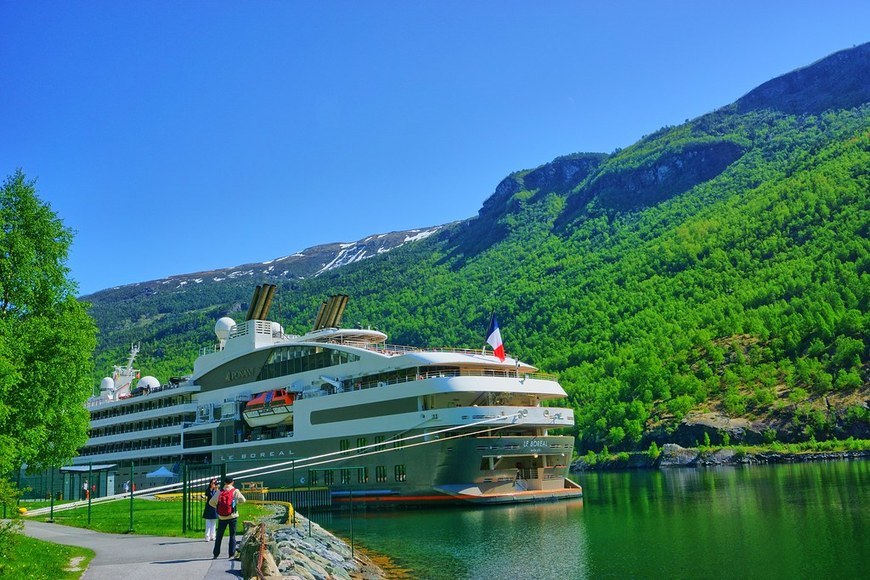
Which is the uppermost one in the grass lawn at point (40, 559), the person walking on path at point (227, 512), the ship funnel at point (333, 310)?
the ship funnel at point (333, 310)

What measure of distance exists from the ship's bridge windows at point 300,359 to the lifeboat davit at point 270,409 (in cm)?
151

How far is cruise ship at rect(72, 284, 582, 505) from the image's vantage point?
3762 cm

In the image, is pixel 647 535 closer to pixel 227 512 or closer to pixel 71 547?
pixel 227 512

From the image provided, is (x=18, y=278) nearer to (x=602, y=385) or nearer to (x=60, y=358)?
(x=60, y=358)

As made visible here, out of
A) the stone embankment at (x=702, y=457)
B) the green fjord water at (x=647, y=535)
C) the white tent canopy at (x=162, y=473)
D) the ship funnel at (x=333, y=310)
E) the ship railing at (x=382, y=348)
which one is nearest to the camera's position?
the green fjord water at (x=647, y=535)

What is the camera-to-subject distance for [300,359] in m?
47.1

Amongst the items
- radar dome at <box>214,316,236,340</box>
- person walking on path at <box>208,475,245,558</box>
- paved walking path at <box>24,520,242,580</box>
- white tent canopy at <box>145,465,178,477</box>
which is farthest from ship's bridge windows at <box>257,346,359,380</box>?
person walking on path at <box>208,475,245,558</box>

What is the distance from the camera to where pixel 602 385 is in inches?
3890

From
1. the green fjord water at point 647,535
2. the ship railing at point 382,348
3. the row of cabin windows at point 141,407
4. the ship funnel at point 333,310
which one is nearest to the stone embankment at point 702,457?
the green fjord water at point 647,535

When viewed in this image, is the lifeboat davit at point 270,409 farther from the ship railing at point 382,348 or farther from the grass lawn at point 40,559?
the grass lawn at point 40,559

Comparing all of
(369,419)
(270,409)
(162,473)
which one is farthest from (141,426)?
(369,419)

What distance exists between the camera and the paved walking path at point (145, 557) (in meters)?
15.0

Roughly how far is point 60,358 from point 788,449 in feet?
218

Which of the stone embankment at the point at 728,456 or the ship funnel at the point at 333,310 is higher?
the ship funnel at the point at 333,310
